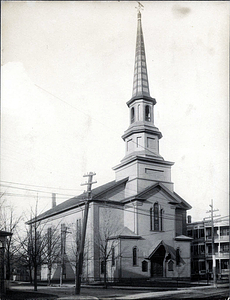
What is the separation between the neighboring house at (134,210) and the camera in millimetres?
14133

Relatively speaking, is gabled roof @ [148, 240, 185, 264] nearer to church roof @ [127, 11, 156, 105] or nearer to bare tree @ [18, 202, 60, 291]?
bare tree @ [18, 202, 60, 291]

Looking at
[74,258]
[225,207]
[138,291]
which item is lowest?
[138,291]

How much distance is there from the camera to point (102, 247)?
14250mm

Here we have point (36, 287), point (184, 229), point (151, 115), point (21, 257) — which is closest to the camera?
point (36, 287)

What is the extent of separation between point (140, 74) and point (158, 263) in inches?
272

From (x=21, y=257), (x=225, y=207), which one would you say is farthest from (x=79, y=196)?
(x=225, y=207)

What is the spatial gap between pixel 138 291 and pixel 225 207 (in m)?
4.74

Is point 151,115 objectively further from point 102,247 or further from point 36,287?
point 36,287

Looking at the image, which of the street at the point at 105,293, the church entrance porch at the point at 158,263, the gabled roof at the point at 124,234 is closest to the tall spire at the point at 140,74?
the gabled roof at the point at 124,234

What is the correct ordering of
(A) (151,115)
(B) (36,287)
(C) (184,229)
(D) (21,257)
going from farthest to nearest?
(C) (184,229), (A) (151,115), (D) (21,257), (B) (36,287)

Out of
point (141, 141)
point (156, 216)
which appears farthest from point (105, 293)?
point (141, 141)

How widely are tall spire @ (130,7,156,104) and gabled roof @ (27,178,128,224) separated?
3.20m

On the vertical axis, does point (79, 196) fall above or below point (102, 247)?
above

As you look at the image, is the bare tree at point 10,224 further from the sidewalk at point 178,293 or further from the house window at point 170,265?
the house window at point 170,265
